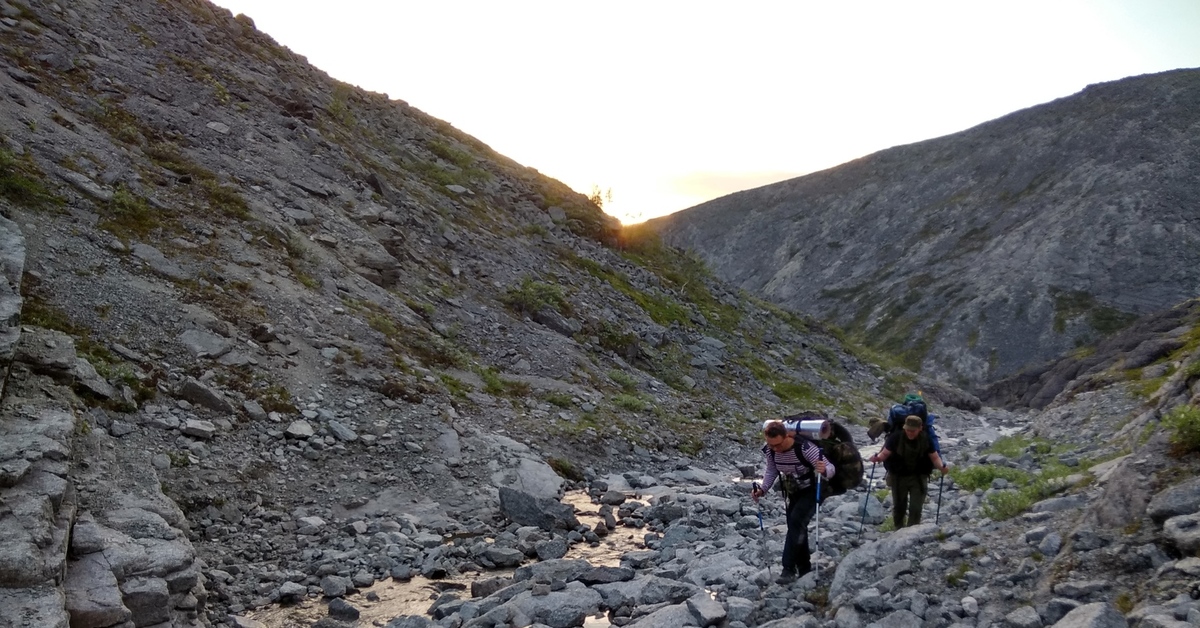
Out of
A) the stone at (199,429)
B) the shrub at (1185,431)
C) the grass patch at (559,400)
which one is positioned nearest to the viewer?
the shrub at (1185,431)

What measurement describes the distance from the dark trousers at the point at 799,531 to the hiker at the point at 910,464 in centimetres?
159

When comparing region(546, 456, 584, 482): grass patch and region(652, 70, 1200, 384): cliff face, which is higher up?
region(652, 70, 1200, 384): cliff face

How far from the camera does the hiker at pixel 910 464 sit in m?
9.69

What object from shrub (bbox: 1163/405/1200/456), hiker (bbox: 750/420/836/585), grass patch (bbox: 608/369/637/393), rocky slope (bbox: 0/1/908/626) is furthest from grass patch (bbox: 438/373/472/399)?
shrub (bbox: 1163/405/1200/456)

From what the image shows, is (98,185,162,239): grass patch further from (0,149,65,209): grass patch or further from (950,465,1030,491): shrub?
(950,465,1030,491): shrub

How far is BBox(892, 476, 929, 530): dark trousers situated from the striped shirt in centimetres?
173

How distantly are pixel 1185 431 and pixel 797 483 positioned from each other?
12.7ft

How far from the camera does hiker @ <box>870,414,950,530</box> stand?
969 cm

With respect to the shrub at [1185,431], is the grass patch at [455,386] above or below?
below

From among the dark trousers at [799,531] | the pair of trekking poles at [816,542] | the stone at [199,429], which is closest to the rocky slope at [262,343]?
the stone at [199,429]

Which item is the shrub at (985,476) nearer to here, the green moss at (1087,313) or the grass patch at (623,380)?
the grass patch at (623,380)

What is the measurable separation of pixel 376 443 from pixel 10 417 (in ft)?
22.4

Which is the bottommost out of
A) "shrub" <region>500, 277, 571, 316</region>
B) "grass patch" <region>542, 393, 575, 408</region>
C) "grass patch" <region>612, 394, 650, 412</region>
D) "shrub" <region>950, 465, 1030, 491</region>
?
"grass patch" <region>612, 394, 650, 412</region>

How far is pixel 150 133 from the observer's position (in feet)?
70.6
